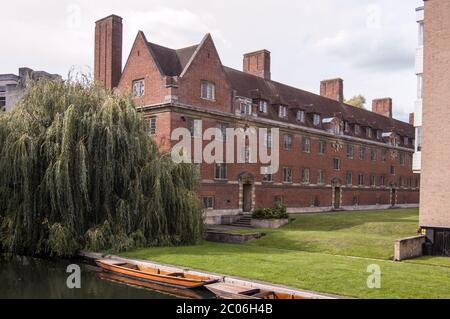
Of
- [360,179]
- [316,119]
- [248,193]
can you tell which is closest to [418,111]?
[248,193]

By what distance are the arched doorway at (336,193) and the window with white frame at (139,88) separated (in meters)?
22.0

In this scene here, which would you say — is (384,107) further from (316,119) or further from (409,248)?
(409,248)

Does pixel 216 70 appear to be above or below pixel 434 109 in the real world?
above

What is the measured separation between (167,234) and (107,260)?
388cm

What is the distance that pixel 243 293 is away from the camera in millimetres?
13852

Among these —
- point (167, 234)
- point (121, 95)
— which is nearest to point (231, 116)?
point (121, 95)

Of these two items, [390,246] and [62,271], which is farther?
[390,246]

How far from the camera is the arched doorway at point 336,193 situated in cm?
4675

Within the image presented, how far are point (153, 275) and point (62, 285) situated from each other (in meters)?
3.06

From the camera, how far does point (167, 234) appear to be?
74.6 ft

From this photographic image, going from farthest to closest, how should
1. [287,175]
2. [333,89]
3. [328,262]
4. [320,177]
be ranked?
[333,89] → [320,177] → [287,175] → [328,262]

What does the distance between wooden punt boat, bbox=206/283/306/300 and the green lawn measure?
0.80 metres

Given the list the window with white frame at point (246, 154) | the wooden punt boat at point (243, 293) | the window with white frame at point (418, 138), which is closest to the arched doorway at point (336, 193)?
the window with white frame at point (246, 154)

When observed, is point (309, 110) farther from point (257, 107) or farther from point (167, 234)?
point (167, 234)
